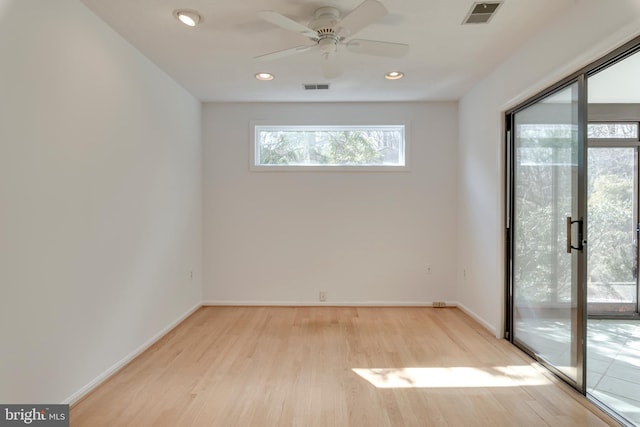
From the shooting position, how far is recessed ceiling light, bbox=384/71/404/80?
3.28 meters

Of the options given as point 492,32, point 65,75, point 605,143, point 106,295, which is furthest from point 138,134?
point 605,143

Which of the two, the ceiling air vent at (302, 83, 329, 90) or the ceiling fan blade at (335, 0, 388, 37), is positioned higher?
the ceiling air vent at (302, 83, 329, 90)

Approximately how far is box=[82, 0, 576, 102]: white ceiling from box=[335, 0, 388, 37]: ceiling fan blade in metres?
0.19

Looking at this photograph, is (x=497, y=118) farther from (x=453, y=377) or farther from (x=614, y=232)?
(x=453, y=377)

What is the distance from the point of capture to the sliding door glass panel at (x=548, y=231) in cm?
230

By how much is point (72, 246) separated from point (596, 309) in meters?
4.74

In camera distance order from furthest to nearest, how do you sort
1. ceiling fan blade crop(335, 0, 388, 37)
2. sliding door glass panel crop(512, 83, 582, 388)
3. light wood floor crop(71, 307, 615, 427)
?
sliding door glass panel crop(512, 83, 582, 388)
light wood floor crop(71, 307, 615, 427)
ceiling fan blade crop(335, 0, 388, 37)

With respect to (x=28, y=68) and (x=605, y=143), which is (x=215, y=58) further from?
(x=605, y=143)

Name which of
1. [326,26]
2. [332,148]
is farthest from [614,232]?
[326,26]

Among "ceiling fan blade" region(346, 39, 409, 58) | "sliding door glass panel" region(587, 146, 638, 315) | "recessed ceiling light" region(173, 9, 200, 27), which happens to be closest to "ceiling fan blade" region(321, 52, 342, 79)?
"ceiling fan blade" region(346, 39, 409, 58)

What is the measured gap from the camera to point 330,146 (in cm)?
431

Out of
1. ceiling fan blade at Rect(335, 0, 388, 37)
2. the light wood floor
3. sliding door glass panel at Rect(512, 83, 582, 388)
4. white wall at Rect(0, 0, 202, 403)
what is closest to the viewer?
white wall at Rect(0, 0, 202, 403)

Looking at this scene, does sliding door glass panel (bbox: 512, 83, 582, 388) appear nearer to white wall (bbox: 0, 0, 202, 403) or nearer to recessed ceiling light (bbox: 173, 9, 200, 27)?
recessed ceiling light (bbox: 173, 9, 200, 27)

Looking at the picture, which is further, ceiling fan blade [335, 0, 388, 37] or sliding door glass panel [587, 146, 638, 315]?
sliding door glass panel [587, 146, 638, 315]
